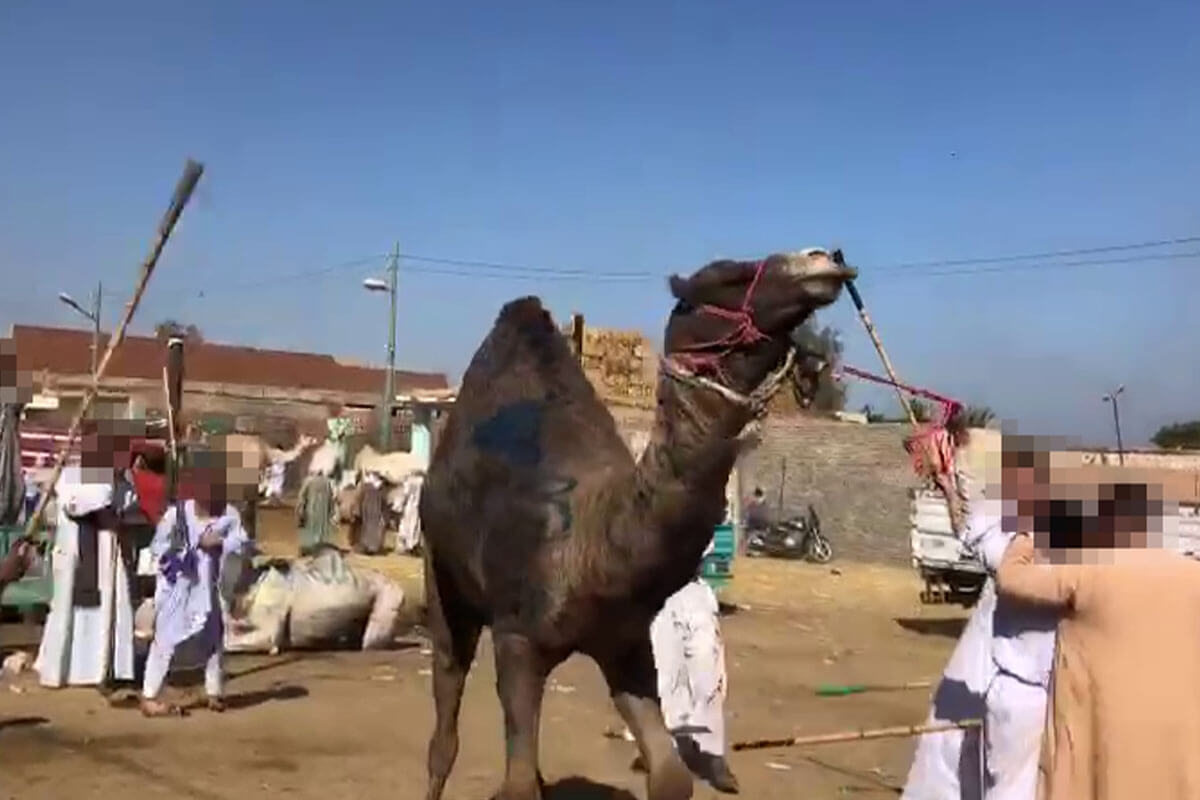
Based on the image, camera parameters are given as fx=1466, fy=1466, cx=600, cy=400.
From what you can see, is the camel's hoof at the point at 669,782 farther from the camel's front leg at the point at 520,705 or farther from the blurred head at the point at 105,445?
the blurred head at the point at 105,445

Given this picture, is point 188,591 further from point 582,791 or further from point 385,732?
point 582,791

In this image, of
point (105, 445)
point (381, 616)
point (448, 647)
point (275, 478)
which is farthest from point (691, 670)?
point (275, 478)

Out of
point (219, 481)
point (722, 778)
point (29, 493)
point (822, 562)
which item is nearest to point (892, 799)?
point (722, 778)

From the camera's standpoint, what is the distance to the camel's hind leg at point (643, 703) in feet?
19.9

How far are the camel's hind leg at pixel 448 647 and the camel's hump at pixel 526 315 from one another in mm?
1233

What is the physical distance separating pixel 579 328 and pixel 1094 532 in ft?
23.1

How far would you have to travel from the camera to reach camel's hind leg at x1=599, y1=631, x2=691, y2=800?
239 inches

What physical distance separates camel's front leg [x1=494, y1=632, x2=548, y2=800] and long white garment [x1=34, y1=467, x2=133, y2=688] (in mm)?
6353

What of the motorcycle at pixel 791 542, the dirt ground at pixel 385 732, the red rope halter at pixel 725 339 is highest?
the red rope halter at pixel 725 339

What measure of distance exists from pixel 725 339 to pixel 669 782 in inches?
82.0

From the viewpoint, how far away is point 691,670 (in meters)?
8.48

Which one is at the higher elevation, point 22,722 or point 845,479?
point 845,479

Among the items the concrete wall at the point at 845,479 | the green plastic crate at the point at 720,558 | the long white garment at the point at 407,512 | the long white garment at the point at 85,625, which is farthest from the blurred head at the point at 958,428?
the concrete wall at the point at 845,479

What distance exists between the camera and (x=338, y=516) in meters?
26.6
